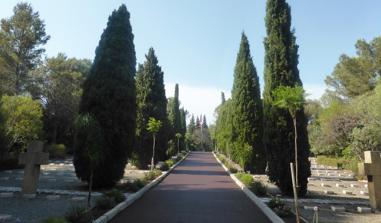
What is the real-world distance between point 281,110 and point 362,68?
29.2 metres

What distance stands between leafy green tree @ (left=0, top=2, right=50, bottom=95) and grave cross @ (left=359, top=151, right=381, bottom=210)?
34.6m

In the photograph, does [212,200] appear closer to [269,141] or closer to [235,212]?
[235,212]

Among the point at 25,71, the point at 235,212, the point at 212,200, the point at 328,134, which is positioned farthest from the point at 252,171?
the point at 25,71

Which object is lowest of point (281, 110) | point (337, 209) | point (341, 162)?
point (337, 209)

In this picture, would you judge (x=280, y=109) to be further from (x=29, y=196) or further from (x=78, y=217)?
(x=29, y=196)

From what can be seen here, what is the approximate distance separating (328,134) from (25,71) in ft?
104

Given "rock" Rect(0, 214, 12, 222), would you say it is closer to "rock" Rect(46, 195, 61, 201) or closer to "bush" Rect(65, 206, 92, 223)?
"bush" Rect(65, 206, 92, 223)

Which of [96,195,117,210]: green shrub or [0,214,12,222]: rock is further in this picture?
[96,195,117,210]: green shrub

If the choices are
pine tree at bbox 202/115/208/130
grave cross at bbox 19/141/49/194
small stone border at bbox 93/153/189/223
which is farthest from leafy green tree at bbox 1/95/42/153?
pine tree at bbox 202/115/208/130

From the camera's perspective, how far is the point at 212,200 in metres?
12.4

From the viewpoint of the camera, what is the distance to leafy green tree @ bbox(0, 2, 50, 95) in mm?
38469

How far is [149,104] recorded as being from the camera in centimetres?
2862

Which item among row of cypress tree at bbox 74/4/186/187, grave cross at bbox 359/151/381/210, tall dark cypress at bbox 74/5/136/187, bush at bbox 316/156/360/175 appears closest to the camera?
grave cross at bbox 359/151/381/210

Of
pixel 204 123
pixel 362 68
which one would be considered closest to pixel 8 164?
pixel 362 68
